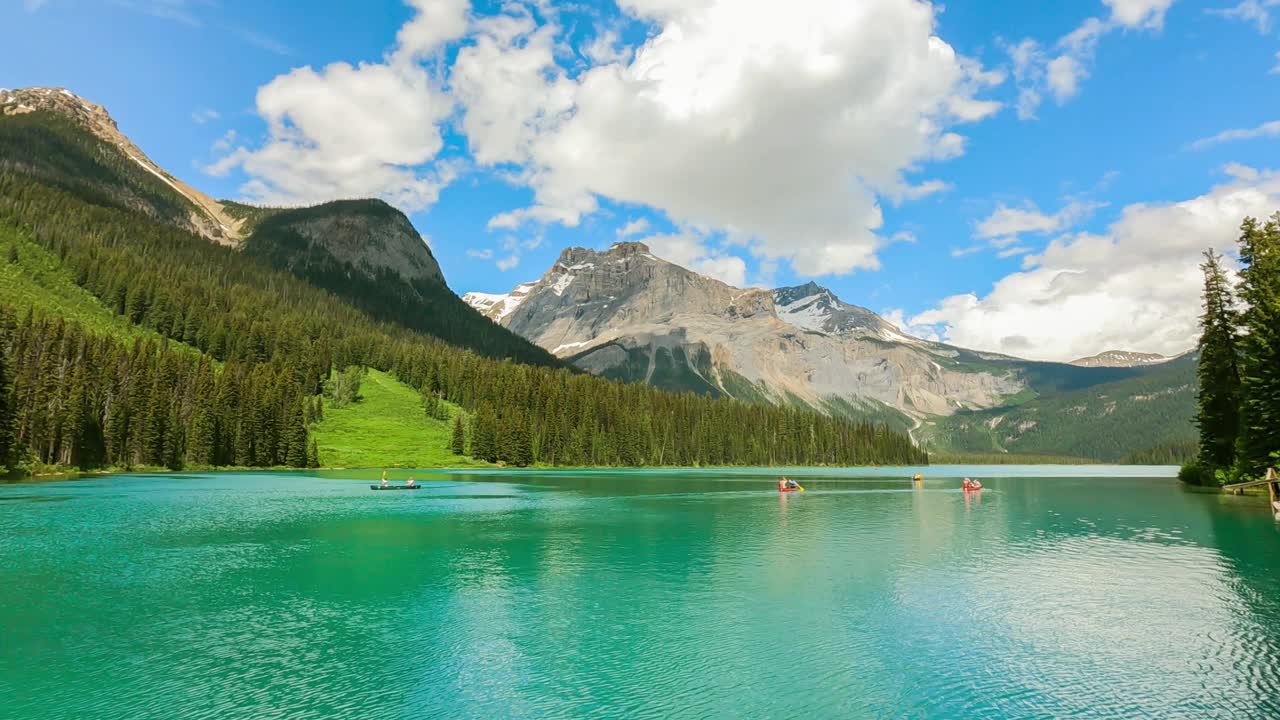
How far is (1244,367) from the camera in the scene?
76938 mm

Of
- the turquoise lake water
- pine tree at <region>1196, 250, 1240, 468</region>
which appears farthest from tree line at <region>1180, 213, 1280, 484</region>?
the turquoise lake water

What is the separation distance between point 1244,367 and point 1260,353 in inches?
187

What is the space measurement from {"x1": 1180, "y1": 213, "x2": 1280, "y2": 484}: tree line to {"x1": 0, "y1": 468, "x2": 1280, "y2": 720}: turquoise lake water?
67.5 ft

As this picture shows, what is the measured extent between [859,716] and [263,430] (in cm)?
17149

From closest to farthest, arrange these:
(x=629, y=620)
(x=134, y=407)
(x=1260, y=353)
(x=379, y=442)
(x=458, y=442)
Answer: (x=629, y=620) → (x=1260, y=353) → (x=134, y=407) → (x=379, y=442) → (x=458, y=442)

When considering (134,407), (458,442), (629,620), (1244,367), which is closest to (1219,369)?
(1244,367)

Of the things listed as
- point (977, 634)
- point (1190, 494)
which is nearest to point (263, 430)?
point (977, 634)

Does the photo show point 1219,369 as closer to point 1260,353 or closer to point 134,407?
point 1260,353

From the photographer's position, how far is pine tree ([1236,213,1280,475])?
70.1 metres

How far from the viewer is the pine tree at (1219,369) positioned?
3442 inches

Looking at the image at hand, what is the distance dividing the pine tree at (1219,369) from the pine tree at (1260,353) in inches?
302

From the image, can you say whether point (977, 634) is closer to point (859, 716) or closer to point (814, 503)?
Answer: point (859, 716)

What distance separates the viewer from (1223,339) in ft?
291

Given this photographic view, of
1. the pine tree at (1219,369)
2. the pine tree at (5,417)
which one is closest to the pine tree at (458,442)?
the pine tree at (5,417)
